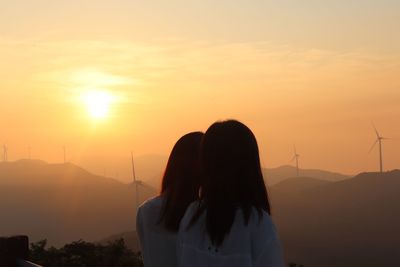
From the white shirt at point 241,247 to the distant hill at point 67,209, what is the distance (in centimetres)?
12499

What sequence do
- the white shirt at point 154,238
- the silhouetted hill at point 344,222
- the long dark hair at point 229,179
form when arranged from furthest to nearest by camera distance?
1. the silhouetted hill at point 344,222
2. the white shirt at point 154,238
3. the long dark hair at point 229,179

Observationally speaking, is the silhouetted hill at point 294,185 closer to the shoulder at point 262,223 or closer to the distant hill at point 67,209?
the distant hill at point 67,209

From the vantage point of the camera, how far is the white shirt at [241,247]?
3.08 m

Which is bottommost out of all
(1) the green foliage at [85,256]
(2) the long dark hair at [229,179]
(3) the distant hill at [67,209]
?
(3) the distant hill at [67,209]

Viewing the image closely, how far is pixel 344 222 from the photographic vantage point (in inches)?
4235

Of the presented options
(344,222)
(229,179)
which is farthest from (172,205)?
(344,222)

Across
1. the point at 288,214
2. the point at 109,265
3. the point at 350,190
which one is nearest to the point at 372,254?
the point at 288,214

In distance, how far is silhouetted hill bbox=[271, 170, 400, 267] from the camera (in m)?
80.9

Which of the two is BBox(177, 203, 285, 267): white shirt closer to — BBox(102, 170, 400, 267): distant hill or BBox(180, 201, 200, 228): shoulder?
BBox(180, 201, 200, 228): shoulder

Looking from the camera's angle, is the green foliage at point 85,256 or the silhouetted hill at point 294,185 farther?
the silhouetted hill at point 294,185

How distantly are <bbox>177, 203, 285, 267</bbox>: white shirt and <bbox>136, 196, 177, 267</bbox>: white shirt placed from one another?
0.68m

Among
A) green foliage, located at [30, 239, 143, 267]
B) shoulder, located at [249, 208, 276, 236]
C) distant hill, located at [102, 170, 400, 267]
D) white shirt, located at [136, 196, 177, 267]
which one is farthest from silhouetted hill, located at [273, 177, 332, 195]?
→ shoulder, located at [249, 208, 276, 236]

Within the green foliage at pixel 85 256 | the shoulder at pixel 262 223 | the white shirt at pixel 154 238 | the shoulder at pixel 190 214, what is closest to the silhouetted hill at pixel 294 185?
the green foliage at pixel 85 256

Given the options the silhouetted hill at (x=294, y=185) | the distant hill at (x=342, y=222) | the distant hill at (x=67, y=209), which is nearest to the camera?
the distant hill at (x=342, y=222)
